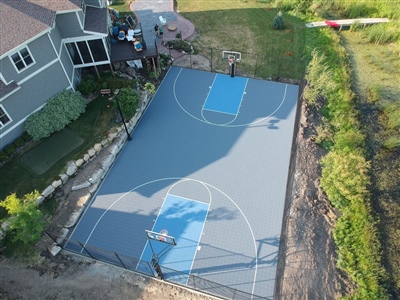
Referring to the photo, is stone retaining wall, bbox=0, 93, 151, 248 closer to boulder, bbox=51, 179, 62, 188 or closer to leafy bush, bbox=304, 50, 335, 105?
boulder, bbox=51, 179, 62, 188

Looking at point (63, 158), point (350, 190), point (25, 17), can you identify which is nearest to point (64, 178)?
point (63, 158)

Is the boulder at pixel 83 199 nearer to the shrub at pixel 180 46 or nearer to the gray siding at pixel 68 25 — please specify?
the gray siding at pixel 68 25

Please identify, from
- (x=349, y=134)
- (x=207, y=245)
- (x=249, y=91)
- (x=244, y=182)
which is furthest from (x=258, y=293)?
(x=249, y=91)

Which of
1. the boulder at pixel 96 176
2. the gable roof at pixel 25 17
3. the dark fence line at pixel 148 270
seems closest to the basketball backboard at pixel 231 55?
the gable roof at pixel 25 17

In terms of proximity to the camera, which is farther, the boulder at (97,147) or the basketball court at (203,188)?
the boulder at (97,147)

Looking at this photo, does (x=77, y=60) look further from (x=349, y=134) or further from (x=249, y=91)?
(x=349, y=134)
